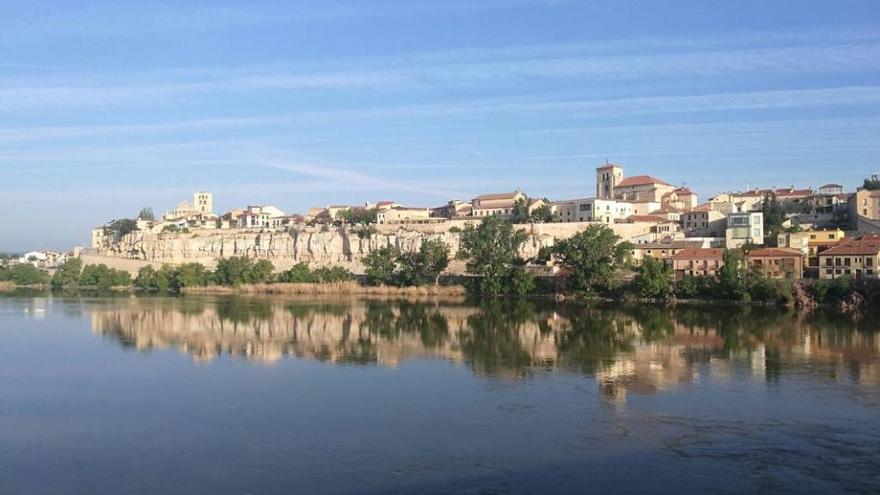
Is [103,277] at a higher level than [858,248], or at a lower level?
lower

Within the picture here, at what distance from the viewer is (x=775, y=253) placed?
3045 centimetres

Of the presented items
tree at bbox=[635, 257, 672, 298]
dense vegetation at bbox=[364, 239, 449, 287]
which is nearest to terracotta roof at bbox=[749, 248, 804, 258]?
tree at bbox=[635, 257, 672, 298]

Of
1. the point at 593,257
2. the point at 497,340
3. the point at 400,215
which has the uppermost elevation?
the point at 400,215

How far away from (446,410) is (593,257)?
21.1 meters

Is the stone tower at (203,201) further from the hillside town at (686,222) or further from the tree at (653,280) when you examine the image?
the tree at (653,280)

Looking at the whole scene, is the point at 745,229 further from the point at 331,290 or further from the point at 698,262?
the point at 331,290

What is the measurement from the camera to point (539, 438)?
32.5ft

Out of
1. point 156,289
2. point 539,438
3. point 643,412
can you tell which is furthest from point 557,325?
point 156,289

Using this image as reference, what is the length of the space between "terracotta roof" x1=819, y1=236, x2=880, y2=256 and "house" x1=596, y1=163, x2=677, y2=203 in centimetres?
1830

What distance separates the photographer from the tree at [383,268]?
38219 mm

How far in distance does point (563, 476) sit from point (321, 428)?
355 centimetres

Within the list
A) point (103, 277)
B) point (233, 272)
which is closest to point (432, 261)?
point (233, 272)

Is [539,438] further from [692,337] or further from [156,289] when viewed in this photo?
[156,289]

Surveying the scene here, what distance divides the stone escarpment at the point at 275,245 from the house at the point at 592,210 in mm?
4184
